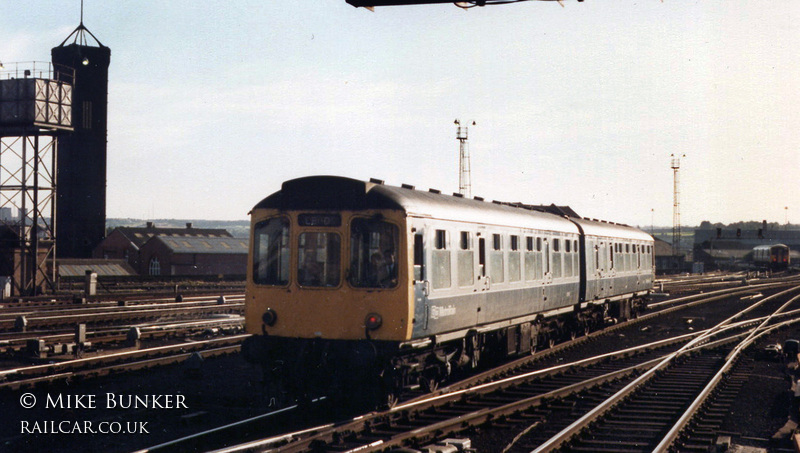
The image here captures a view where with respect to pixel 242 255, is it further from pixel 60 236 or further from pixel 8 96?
pixel 8 96

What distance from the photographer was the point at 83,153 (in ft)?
221

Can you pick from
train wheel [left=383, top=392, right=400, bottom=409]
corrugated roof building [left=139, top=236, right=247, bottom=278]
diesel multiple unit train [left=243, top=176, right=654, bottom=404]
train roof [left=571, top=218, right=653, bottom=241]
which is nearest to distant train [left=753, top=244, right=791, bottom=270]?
corrugated roof building [left=139, top=236, right=247, bottom=278]

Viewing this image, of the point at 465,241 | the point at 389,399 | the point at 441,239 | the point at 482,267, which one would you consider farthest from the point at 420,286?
the point at 482,267

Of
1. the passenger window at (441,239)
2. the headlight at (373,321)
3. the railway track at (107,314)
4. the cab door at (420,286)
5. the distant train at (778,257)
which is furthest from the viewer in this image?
the distant train at (778,257)

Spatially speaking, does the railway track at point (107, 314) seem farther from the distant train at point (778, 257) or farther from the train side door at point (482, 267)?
the distant train at point (778, 257)

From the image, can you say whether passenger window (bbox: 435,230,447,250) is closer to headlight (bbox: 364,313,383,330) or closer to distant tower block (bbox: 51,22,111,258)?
headlight (bbox: 364,313,383,330)

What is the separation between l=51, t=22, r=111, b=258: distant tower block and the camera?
67.4 m

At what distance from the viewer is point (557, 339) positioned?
2216 cm

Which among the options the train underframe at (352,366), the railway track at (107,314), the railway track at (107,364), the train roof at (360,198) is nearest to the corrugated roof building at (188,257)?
the railway track at (107,314)

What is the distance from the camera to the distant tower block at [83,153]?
221 ft

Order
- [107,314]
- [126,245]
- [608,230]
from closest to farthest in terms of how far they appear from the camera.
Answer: [608,230] → [107,314] → [126,245]

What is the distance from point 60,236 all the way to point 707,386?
63.9 m

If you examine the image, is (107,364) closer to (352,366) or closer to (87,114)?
(352,366)

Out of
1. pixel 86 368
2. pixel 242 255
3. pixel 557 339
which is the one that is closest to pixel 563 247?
pixel 557 339
